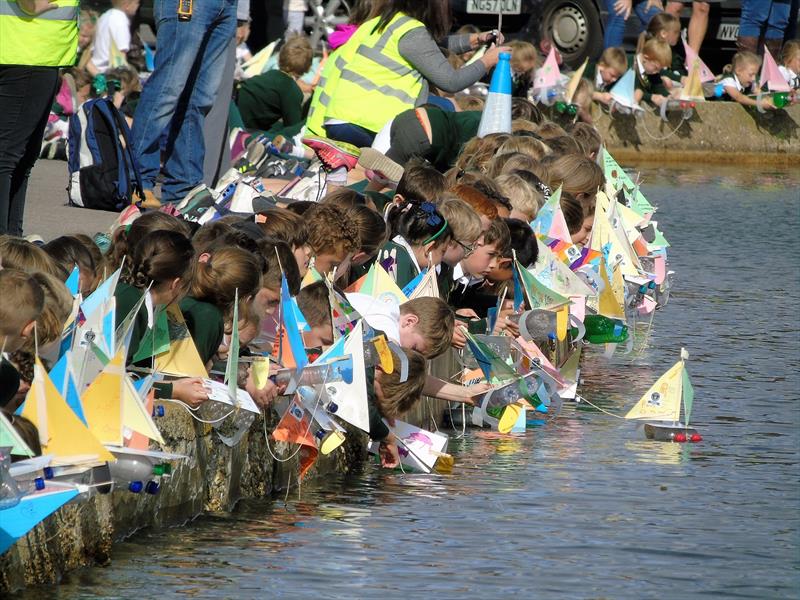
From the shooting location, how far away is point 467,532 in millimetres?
5367

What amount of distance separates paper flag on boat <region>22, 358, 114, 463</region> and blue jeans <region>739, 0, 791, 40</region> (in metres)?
15.1

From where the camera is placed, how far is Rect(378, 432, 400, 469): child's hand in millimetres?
6164

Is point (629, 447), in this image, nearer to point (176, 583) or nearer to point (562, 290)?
point (562, 290)

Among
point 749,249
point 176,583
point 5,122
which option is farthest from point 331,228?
point 749,249

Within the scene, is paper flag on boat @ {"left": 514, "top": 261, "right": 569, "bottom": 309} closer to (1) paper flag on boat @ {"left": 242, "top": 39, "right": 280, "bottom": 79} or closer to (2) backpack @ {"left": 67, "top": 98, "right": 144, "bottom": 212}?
(2) backpack @ {"left": 67, "top": 98, "right": 144, "bottom": 212}

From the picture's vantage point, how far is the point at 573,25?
60.5 ft

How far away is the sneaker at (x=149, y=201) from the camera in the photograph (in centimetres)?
856

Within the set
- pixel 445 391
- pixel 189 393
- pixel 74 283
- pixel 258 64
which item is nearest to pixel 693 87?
pixel 258 64

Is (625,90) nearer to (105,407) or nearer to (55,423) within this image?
(105,407)

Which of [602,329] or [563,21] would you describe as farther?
[563,21]

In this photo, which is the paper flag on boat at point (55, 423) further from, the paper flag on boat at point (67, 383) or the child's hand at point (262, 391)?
the child's hand at point (262, 391)

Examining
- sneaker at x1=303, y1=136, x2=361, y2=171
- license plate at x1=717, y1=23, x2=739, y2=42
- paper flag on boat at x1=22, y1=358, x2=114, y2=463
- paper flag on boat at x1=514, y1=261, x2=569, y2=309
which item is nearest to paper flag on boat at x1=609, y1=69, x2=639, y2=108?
license plate at x1=717, y1=23, x2=739, y2=42

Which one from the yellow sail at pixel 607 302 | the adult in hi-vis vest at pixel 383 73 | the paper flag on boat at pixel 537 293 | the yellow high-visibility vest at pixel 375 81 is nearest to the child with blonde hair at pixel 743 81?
the adult in hi-vis vest at pixel 383 73

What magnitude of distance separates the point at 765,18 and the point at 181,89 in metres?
11.1
